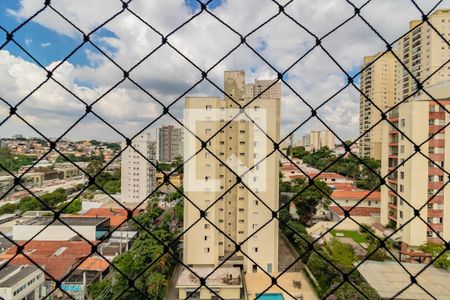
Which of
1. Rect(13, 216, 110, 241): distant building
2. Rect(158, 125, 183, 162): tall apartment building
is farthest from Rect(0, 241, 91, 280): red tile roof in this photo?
Rect(158, 125, 183, 162): tall apartment building

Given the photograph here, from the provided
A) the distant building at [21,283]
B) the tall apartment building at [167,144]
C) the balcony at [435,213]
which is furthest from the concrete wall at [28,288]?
the tall apartment building at [167,144]

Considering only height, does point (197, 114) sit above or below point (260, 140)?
above

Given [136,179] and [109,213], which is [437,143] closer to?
[109,213]

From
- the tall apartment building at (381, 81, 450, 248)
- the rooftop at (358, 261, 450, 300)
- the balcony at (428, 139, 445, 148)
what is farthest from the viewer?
the balcony at (428, 139, 445, 148)

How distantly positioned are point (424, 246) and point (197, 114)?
4.33 metres

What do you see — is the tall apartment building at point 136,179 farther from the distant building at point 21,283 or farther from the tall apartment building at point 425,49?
the tall apartment building at point 425,49

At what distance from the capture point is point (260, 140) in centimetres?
550

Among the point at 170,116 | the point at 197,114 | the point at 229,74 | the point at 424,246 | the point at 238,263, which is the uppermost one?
the point at 229,74

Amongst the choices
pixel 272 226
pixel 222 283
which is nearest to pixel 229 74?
pixel 272 226

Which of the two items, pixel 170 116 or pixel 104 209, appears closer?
pixel 170 116

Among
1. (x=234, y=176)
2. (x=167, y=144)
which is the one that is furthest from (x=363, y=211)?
(x=167, y=144)

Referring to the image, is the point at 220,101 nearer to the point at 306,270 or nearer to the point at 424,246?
the point at 306,270

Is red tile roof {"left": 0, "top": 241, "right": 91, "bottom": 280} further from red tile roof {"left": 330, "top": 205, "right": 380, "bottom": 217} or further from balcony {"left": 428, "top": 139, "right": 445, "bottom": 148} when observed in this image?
red tile roof {"left": 330, "top": 205, "right": 380, "bottom": 217}

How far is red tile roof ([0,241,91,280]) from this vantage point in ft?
17.0
